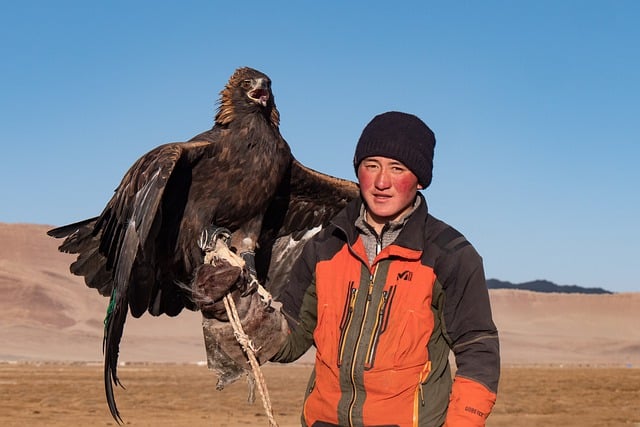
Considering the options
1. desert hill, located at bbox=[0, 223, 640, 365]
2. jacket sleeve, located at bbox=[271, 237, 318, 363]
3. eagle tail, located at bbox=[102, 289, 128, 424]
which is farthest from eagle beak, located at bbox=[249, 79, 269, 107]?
desert hill, located at bbox=[0, 223, 640, 365]

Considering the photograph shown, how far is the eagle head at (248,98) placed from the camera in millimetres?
5340

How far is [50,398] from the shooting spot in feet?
65.1

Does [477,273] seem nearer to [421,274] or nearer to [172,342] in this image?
[421,274]

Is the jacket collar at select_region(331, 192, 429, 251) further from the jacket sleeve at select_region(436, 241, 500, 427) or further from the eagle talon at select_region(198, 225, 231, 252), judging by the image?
the eagle talon at select_region(198, 225, 231, 252)

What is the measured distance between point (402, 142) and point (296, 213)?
2990 mm

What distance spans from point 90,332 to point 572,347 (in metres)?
37.0

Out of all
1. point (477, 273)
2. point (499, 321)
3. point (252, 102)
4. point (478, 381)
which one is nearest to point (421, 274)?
point (477, 273)

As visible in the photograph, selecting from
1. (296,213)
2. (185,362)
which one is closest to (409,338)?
(296,213)

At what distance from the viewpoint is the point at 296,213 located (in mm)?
5957

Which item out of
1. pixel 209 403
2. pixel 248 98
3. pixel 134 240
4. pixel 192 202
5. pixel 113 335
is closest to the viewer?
pixel 113 335

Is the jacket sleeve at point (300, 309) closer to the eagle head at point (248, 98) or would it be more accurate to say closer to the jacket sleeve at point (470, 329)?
the jacket sleeve at point (470, 329)

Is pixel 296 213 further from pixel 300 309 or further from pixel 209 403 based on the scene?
pixel 209 403

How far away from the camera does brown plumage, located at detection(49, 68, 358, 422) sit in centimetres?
454

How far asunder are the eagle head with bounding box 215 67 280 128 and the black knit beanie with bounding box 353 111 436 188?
2.31 meters
